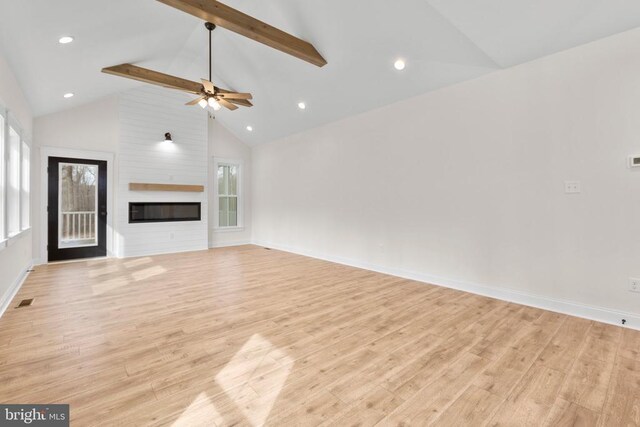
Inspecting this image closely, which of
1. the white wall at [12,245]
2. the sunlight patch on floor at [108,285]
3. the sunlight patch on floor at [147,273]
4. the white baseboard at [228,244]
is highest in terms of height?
the white wall at [12,245]

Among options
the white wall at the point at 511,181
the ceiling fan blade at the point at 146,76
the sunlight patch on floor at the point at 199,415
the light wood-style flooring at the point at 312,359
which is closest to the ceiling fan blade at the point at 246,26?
the ceiling fan blade at the point at 146,76

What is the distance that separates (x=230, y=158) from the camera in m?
7.95

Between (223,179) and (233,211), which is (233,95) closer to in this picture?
(223,179)

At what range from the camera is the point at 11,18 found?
8.38 ft

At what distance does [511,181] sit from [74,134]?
7.39m

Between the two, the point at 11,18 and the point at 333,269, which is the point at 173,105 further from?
the point at 333,269

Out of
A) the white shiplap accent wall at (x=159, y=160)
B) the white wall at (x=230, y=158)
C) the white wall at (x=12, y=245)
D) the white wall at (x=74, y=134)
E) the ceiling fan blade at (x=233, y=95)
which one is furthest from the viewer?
the white wall at (x=230, y=158)

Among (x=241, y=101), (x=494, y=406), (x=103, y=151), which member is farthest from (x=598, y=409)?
(x=103, y=151)

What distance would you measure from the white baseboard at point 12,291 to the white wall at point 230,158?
11.8 feet

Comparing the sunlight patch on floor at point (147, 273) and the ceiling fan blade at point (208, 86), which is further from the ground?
the ceiling fan blade at point (208, 86)

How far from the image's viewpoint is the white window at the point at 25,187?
4.33 m

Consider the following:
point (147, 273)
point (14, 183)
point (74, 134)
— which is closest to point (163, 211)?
point (74, 134)

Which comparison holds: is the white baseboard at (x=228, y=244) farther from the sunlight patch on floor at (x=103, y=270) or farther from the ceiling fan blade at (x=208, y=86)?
the ceiling fan blade at (x=208, y=86)

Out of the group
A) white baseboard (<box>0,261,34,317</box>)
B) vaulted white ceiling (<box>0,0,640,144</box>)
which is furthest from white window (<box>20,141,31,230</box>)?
vaulted white ceiling (<box>0,0,640,144</box>)
